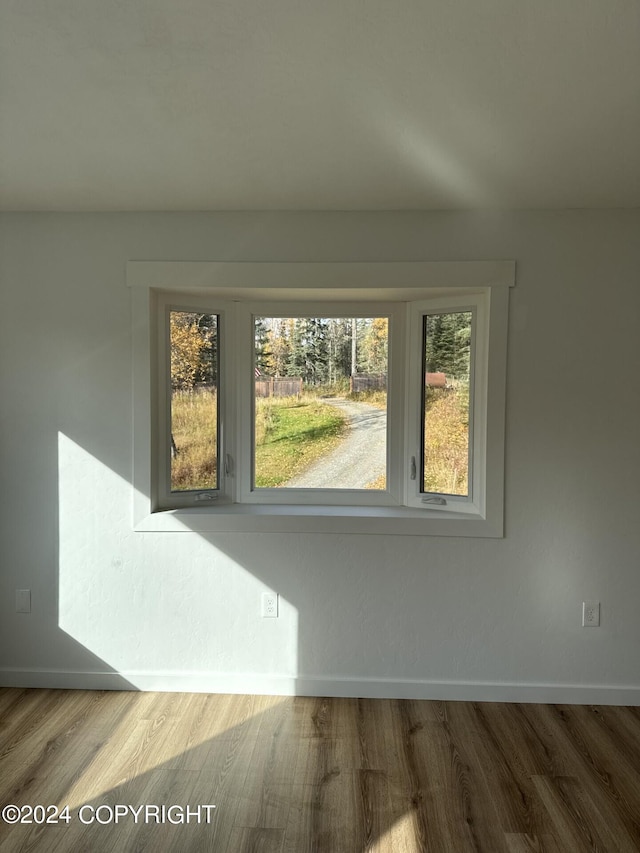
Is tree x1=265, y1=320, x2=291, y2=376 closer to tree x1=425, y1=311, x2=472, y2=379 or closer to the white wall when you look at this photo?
the white wall

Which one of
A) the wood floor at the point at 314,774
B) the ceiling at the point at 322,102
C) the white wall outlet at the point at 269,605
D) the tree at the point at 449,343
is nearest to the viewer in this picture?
the ceiling at the point at 322,102

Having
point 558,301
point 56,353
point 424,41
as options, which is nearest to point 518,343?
point 558,301

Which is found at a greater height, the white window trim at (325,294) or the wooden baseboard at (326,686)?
the white window trim at (325,294)

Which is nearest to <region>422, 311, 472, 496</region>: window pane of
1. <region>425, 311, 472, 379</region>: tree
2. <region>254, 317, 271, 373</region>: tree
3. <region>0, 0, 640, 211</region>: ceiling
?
<region>425, 311, 472, 379</region>: tree

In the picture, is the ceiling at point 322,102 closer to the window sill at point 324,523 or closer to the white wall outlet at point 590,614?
the window sill at point 324,523

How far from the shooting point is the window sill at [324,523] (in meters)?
2.93

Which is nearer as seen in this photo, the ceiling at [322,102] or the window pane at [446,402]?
the ceiling at [322,102]

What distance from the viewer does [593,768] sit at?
2.39 metres

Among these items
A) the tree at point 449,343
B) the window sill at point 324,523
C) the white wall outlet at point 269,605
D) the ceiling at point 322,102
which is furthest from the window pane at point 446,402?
the white wall outlet at point 269,605

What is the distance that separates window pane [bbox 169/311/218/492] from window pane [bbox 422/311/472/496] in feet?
3.79

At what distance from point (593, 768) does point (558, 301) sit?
201 centimetres

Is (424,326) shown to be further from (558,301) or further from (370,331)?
(558,301)

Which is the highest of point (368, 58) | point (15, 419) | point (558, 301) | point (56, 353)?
point (368, 58)

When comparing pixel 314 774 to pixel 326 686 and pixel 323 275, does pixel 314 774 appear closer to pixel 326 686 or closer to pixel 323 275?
pixel 326 686
